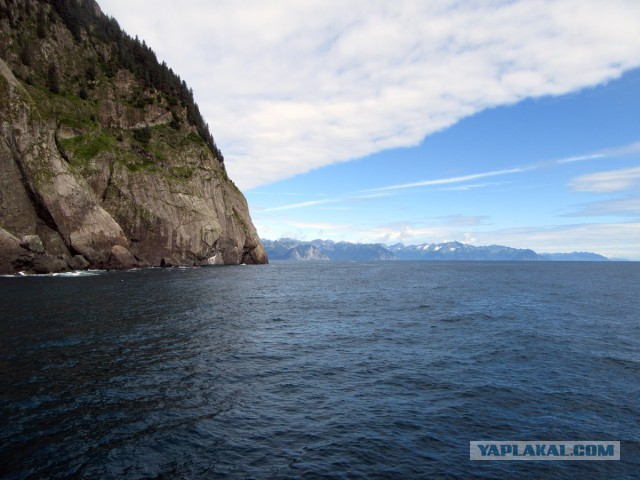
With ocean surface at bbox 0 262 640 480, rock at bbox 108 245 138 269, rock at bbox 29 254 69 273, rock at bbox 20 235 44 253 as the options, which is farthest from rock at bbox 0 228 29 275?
ocean surface at bbox 0 262 640 480

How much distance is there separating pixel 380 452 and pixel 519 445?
19.8ft

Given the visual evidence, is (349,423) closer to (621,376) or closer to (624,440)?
(624,440)

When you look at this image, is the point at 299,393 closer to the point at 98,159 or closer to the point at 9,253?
the point at 9,253

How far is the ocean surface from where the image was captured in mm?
14258

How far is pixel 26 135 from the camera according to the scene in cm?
7469

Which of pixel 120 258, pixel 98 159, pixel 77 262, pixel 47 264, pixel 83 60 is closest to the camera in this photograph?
pixel 47 264

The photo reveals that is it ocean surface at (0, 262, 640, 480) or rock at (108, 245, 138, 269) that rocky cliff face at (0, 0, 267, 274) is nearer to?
rock at (108, 245, 138, 269)

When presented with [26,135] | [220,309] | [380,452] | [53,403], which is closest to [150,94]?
[26,135]

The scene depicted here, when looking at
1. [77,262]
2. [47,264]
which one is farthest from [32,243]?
[77,262]

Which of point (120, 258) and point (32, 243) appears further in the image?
point (120, 258)

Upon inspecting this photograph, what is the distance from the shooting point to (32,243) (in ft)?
232

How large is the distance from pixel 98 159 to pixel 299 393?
314 ft

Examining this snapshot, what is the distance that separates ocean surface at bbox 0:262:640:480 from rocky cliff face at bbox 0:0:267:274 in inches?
1688

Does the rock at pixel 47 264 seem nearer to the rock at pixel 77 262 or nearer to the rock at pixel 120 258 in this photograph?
the rock at pixel 77 262
